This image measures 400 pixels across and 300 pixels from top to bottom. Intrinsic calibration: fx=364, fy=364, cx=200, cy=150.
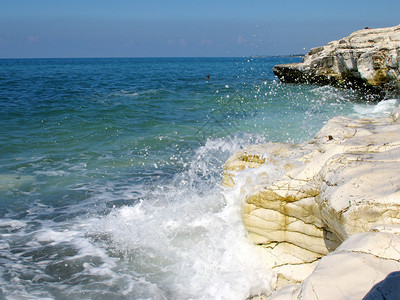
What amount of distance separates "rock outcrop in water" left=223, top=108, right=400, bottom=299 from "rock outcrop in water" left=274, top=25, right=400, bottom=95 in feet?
30.5

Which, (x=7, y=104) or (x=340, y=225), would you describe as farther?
(x=7, y=104)

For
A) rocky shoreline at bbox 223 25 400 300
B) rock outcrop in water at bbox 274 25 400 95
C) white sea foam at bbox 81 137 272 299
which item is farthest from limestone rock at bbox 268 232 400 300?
rock outcrop in water at bbox 274 25 400 95

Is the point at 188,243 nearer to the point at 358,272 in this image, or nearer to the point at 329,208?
the point at 329,208

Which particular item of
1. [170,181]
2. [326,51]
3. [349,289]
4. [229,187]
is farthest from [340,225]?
[326,51]

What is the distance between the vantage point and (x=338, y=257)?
2.41 meters

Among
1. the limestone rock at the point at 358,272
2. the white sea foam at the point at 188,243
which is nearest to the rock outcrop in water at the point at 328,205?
the limestone rock at the point at 358,272

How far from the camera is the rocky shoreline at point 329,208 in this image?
226 centimetres

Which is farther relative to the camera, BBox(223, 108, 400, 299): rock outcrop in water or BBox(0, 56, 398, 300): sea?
BBox(0, 56, 398, 300): sea

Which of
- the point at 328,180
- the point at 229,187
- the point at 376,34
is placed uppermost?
the point at 376,34

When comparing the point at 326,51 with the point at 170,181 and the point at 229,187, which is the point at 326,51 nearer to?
the point at 170,181

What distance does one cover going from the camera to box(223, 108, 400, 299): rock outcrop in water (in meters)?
2.29

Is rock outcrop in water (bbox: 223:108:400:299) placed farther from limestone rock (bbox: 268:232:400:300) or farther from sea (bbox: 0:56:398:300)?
sea (bbox: 0:56:398:300)

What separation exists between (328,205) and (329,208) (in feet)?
0.10

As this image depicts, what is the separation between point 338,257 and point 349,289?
0.92 ft
